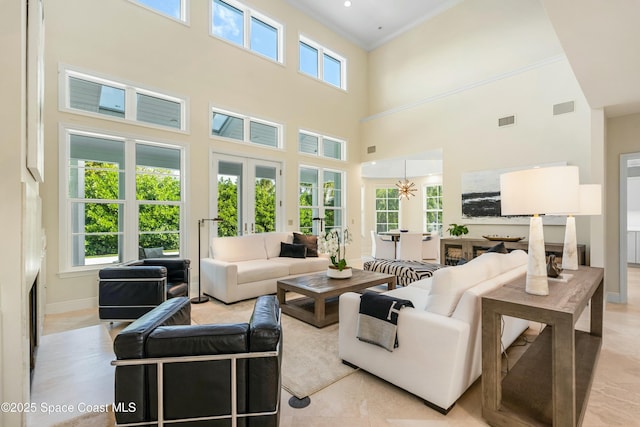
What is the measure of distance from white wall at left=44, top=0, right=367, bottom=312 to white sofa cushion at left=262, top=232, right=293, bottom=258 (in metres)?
0.84

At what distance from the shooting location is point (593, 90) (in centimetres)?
346

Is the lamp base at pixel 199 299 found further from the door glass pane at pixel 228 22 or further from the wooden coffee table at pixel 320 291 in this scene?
the door glass pane at pixel 228 22

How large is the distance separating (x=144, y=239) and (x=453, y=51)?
7216 millimetres

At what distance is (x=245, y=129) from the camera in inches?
231

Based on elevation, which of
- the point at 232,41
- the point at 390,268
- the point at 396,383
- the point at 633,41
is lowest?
the point at 396,383

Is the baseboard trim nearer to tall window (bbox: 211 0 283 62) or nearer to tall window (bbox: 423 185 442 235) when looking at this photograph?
tall window (bbox: 211 0 283 62)

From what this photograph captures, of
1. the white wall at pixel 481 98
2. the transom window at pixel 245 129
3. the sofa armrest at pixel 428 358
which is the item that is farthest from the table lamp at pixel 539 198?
the transom window at pixel 245 129

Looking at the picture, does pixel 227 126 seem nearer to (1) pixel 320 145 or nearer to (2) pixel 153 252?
(1) pixel 320 145

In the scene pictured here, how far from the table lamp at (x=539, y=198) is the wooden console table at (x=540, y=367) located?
145mm

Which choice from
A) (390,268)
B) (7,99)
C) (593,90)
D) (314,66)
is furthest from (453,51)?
(7,99)

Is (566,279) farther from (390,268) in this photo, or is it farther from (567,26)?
(390,268)

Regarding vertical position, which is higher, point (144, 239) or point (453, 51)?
point (453, 51)

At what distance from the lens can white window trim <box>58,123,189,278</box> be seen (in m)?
3.95

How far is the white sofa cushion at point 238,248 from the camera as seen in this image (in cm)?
488
